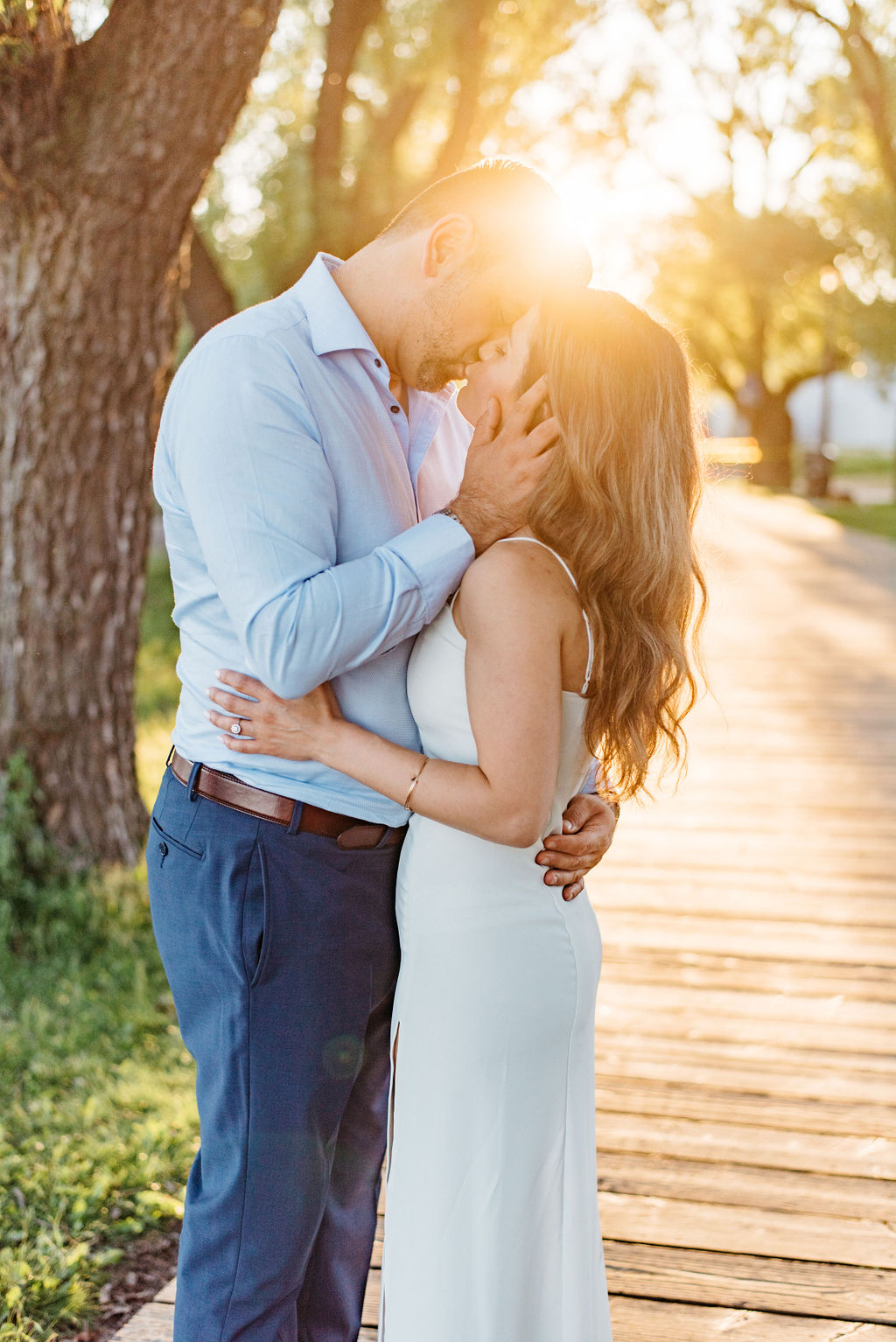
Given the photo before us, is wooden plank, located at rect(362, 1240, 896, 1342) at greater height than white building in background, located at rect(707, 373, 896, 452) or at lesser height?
lesser

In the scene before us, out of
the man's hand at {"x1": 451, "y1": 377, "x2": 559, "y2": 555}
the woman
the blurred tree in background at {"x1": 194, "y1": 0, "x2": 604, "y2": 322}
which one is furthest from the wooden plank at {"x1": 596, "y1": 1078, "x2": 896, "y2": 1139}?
the blurred tree in background at {"x1": 194, "y1": 0, "x2": 604, "y2": 322}

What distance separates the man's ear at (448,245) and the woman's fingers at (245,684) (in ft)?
2.57

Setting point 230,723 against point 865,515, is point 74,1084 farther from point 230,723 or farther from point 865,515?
point 865,515

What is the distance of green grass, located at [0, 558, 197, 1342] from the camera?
2771mm

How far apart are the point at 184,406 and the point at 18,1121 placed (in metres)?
2.41

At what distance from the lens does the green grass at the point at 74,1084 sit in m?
2.77

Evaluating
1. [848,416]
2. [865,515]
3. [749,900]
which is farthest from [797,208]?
[848,416]

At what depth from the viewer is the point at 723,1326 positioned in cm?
253

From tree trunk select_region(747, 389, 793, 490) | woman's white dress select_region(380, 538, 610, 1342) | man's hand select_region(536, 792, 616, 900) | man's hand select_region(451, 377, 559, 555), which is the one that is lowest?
woman's white dress select_region(380, 538, 610, 1342)

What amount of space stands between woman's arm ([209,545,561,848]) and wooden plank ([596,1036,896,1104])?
1.98 m

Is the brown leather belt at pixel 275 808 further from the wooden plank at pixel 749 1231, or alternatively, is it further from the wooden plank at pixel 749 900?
the wooden plank at pixel 749 900

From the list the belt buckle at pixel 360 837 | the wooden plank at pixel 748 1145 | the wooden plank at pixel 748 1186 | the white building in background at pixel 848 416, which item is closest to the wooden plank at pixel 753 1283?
the wooden plank at pixel 748 1186

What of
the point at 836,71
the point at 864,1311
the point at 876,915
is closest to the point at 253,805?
the point at 864,1311

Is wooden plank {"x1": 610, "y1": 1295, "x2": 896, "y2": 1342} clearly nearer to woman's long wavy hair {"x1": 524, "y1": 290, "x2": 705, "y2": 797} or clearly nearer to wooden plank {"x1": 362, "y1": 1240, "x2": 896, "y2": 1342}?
wooden plank {"x1": 362, "y1": 1240, "x2": 896, "y2": 1342}
